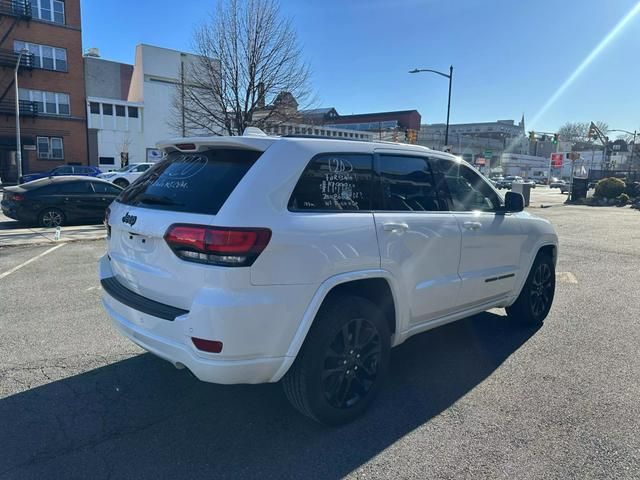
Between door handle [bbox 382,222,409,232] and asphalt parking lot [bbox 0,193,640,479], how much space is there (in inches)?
51.9

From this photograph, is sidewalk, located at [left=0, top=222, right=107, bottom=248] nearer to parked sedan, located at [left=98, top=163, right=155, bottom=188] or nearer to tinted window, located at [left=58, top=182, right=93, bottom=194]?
tinted window, located at [left=58, top=182, right=93, bottom=194]

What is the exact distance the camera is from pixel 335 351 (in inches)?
122

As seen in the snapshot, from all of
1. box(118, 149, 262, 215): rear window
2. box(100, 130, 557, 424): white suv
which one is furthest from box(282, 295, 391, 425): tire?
box(118, 149, 262, 215): rear window

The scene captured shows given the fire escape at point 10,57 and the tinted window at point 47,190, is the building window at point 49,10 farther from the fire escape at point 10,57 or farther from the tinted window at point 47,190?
the tinted window at point 47,190

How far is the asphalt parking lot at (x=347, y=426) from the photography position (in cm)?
276

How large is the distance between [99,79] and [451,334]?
5779cm

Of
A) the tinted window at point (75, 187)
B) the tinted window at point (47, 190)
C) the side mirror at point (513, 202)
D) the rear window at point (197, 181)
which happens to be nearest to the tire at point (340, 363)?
the rear window at point (197, 181)

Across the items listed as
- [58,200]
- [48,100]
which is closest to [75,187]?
[58,200]

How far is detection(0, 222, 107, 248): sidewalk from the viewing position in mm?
9680

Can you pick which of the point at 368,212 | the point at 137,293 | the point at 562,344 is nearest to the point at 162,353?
the point at 137,293

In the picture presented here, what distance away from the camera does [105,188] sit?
13.3 meters

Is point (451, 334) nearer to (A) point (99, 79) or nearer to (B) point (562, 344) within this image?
(B) point (562, 344)

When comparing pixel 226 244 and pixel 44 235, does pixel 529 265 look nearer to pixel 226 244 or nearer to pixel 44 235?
pixel 226 244

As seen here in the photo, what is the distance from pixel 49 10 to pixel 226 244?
43025 millimetres
